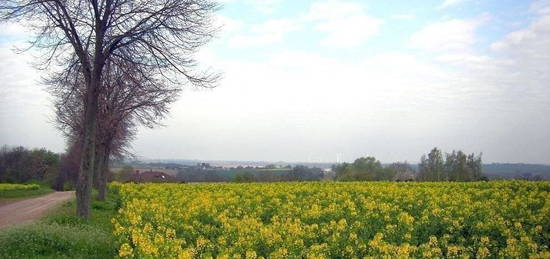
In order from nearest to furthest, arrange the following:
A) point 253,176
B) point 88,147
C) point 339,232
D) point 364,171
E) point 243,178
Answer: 1. point 339,232
2. point 88,147
3. point 243,178
4. point 253,176
5. point 364,171

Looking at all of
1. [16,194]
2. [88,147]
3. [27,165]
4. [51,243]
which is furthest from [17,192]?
[51,243]

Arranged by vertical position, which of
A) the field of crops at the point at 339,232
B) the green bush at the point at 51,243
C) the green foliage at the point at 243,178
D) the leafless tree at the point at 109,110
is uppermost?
the leafless tree at the point at 109,110

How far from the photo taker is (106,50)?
17.7m

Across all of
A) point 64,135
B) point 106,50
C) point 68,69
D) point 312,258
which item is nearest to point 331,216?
point 312,258

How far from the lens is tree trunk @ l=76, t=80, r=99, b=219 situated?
694 inches

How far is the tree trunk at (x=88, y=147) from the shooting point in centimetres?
1762

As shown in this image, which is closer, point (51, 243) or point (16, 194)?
point (51, 243)

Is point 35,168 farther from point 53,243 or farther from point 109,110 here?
point 53,243

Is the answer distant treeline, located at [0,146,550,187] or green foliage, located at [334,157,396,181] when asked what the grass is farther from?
green foliage, located at [334,157,396,181]

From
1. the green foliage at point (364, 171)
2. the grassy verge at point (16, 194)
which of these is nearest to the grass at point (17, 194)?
the grassy verge at point (16, 194)

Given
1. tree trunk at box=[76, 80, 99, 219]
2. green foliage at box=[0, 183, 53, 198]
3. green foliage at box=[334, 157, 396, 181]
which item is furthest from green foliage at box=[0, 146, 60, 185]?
tree trunk at box=[76, 80, 99, 219]

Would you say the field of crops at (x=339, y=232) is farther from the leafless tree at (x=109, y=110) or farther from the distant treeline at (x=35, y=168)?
the distant treeline at (x=35, y=168)

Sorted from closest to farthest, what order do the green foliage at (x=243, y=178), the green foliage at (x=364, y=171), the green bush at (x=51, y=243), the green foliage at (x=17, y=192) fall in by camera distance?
the green bush at (x=51, y=243) → the green foliage at (x=17, y=192) → the green foliage at (x=243, y=178) → the green foliage at (x=364, y=171)

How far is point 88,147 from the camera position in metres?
17.8
